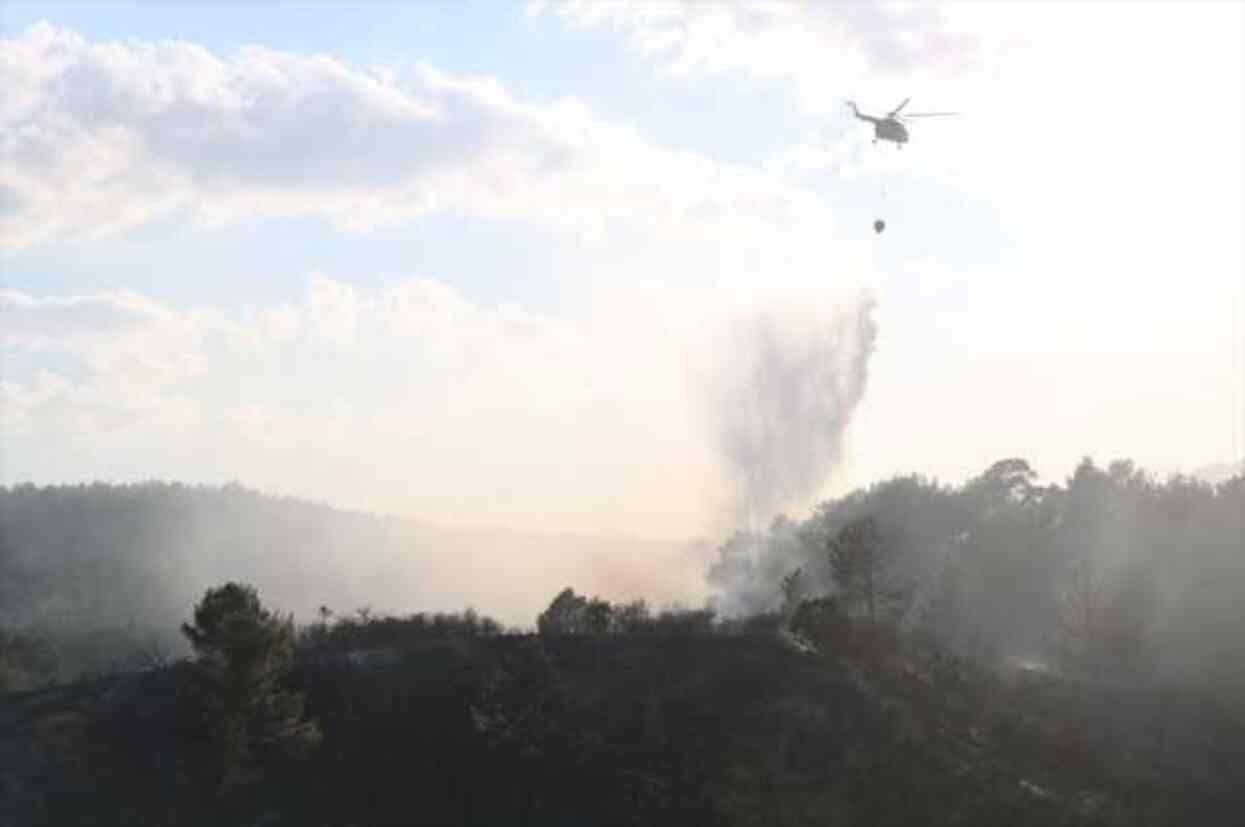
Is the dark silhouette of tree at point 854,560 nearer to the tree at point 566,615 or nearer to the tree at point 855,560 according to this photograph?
the tree at point 855,560

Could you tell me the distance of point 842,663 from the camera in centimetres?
6881

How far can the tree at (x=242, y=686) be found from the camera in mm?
58594

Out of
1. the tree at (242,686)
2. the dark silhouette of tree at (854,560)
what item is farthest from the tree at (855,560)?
the tree at (242,686)

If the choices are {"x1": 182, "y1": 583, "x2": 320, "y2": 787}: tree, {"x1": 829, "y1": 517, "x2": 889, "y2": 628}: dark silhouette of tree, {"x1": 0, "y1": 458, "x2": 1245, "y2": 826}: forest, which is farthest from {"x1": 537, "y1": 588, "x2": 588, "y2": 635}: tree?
{"x1": 182, "y1": 583, "x2": 320, "y2": 787}: tree

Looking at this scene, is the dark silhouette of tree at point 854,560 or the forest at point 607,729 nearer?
the forest at point 607,729

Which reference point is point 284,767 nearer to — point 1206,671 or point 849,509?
point 1206,671

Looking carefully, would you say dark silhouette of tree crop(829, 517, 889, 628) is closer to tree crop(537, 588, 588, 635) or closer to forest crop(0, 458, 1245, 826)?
forest crop(0, 458, 1245, 826)

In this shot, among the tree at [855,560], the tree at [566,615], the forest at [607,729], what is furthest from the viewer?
the tree at [855,560]

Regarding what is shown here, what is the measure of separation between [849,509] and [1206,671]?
220 ft

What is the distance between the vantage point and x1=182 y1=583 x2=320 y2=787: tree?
2307 inches

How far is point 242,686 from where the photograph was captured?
59094 millimetres

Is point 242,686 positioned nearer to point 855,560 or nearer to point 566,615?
point 566,615

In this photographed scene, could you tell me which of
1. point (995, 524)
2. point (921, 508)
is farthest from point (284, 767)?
point (921, 508)

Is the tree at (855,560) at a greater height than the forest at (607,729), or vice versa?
the tree at (855,560)
